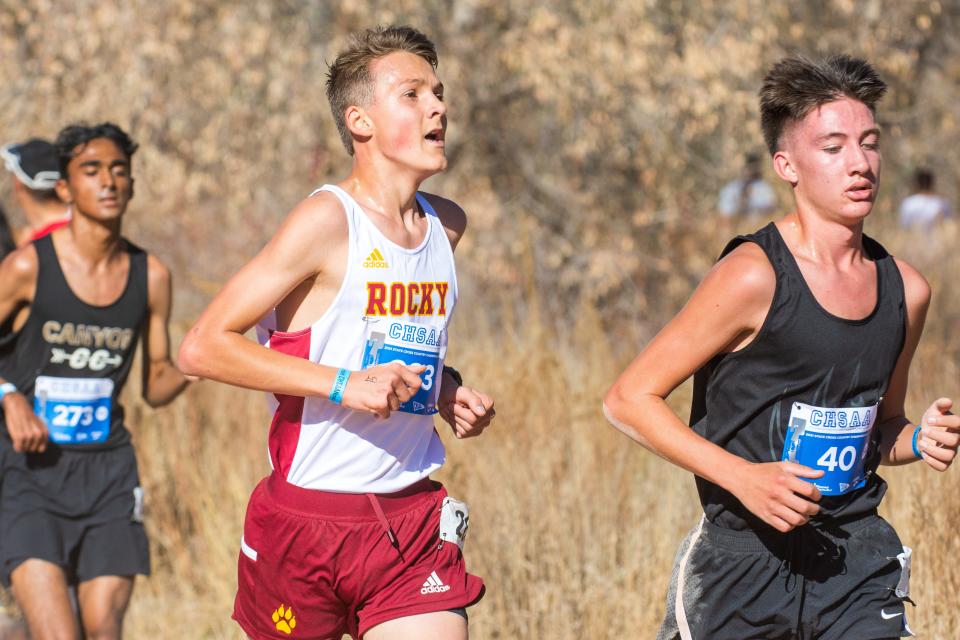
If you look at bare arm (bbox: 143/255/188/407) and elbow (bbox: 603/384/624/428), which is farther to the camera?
bare arm (bbox: 143/255/188/407)

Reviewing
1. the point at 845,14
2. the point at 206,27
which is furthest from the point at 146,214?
the point at 845,14

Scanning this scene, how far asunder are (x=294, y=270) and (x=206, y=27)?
8686mm

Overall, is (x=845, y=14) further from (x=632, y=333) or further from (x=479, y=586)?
(x=479, y=586)

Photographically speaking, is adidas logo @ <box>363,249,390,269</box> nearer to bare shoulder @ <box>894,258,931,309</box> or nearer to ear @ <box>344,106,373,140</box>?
ear @ <box>344,106,373,140</box>

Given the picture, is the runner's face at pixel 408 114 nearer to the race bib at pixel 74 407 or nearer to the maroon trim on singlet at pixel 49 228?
the race bib at pixel 74 407

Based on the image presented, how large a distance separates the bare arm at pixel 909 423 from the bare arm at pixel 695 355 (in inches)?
15.0

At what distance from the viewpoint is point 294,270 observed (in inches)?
124

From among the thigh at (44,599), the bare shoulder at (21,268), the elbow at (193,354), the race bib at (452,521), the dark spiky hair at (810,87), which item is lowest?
the thigh at (44,599)

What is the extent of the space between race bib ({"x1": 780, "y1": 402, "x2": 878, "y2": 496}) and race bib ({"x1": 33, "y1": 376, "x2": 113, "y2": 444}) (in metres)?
2.61

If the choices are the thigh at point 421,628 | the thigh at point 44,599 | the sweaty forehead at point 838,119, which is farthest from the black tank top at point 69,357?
the sweaty forehead at point 838,119

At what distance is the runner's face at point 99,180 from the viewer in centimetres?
481

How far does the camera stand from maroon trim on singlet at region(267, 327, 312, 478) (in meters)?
3.25

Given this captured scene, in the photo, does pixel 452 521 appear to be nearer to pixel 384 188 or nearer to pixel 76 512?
pixel 384 188

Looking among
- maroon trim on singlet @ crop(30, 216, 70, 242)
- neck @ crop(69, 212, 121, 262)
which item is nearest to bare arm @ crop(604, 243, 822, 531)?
neck @ crop(69, 212, 121, 262)
